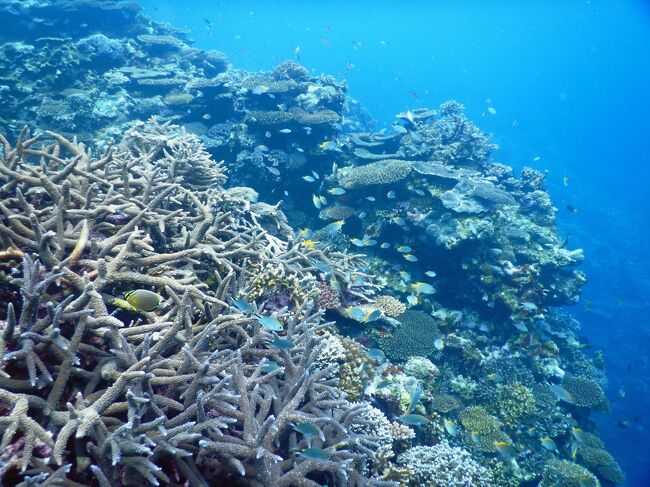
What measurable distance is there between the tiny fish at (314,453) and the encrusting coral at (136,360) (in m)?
0.01

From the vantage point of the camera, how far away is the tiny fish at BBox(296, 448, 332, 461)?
2.79 meters

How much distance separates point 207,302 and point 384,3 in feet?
232

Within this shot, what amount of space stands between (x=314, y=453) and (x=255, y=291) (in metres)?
2.24

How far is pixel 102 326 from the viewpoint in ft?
8.51

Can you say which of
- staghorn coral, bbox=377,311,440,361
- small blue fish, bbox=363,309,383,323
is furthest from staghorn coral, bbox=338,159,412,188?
small blue fish, bbox=363,309,383,323

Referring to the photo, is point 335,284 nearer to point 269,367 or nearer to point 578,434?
point 269,367

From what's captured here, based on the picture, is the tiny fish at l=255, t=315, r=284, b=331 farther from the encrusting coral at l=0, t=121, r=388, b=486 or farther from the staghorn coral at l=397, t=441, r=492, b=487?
the staghorn coral at l=397, t=441, r=492, b=487

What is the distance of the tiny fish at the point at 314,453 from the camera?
110 inches

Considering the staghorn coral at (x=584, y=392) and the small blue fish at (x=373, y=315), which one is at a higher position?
the staghorn coral at (x=584, y=392)

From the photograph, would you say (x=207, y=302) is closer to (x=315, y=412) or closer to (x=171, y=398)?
(x=171, y=398)

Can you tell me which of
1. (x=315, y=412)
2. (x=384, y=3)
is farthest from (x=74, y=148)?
(x=384, y=3)

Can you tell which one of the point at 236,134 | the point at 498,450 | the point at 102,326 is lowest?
the point at 102,326

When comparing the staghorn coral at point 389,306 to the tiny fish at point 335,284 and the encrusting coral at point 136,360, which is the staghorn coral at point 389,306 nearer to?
the tiny fish at point 335,284

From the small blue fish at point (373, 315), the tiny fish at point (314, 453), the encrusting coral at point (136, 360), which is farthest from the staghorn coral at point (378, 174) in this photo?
the tiny fish at point (314, 453)
